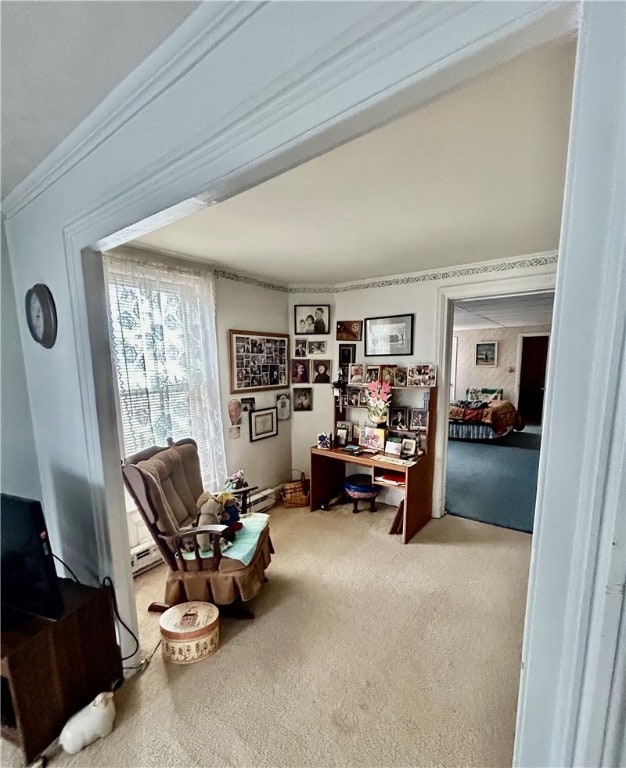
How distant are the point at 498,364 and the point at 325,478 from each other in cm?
593

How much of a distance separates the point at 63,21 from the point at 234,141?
482 millimetres

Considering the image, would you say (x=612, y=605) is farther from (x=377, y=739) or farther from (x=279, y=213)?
(x=279, y=213)

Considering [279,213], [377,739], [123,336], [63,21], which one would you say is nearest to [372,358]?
[279,213]

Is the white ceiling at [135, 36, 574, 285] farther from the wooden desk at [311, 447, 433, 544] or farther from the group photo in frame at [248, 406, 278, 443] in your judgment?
the wooden desk at [311, 447, 433, 544]

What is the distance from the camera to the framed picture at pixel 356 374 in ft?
10.7

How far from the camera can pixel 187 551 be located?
1921mm

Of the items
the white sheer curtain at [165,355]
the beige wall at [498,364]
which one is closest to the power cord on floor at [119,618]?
the white sheer curtain at [165,355]

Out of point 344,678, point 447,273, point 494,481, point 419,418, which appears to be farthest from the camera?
point 494,481

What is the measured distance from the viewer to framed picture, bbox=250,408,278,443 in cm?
314

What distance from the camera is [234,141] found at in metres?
0.81

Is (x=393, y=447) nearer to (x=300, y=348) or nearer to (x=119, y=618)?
(x=300, y=348)

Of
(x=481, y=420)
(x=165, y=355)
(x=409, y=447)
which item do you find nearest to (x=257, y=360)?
(x=165, y=355)

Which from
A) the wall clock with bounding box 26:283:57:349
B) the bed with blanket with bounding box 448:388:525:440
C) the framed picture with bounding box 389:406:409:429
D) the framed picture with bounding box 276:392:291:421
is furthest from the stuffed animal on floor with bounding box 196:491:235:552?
the bed with blanket with bounding box 448:388:525:440

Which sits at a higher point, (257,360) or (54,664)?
(257,360)
